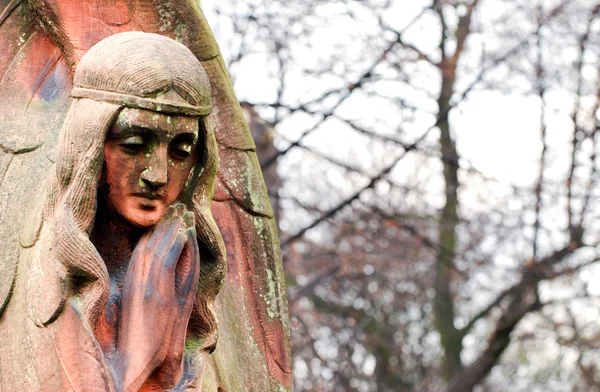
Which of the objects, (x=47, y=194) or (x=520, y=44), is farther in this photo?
(x=520, y=44)

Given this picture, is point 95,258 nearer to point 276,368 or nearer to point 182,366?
point 182,366

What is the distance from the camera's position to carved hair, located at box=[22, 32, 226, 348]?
10.7ft

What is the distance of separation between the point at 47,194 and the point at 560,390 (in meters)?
10.5

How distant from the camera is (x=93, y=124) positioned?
327 centimetres

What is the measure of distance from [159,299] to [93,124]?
Result: 0.51m

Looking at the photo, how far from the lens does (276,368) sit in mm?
4145

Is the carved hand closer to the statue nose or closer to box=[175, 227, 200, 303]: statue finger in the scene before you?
box=[175, 227, 200, 303]: statue finger

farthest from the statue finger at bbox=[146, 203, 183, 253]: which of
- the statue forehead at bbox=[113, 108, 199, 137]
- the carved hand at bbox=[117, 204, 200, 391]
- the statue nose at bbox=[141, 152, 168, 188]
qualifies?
the statue forehead at bbox=[113, 108, 199, 137]

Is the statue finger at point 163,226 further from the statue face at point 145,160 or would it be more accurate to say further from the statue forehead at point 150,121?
the statue forehead at point 150,121

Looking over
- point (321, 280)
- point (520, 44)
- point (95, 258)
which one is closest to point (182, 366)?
point (95, 258)

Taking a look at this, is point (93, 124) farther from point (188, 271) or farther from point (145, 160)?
point (188, 271)

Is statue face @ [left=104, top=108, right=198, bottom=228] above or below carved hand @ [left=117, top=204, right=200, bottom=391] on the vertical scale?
above

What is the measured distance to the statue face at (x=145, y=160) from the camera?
3279mm

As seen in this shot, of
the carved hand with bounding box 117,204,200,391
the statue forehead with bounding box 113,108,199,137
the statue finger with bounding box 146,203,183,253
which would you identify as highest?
the statue forehead with bounding box 113,108,199,137
